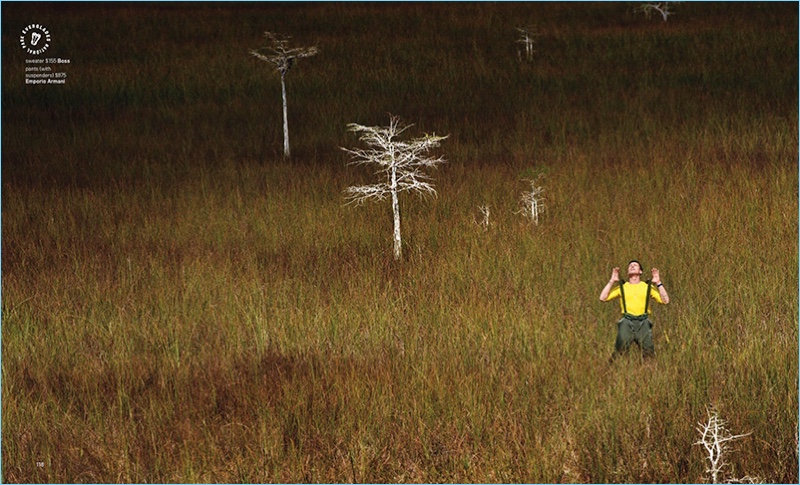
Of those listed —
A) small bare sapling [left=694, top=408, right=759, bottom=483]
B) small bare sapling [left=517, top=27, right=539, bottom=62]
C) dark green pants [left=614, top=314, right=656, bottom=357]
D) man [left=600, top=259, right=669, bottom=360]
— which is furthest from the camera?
small bare sapling [left=517, top=27, right=539, bottom=62]

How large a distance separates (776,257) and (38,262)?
6176 millimetres

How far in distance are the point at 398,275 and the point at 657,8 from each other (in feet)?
51.3

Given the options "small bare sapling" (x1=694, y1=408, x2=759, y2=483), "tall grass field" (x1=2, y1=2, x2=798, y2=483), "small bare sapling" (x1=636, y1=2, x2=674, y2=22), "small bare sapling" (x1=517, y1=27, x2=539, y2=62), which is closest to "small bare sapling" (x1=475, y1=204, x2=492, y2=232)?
"tall grass field" (x1=2, y1=2, x2=798, y2=483)

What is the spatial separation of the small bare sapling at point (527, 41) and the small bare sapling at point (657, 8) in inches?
147

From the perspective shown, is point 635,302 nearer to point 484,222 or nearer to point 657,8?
point 484,222

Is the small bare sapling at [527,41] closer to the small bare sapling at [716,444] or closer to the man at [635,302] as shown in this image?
the man at [635,302]

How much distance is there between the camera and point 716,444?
4363mm

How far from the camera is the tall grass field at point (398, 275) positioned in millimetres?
4766

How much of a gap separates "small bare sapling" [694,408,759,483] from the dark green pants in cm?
60

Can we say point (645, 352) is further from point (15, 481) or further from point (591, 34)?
point (591, 34)

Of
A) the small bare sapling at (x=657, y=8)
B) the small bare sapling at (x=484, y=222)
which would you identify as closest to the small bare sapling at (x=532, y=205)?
the small bare sapling at (x=484, y=222)

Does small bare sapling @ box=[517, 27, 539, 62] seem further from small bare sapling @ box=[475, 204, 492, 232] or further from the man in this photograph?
the man

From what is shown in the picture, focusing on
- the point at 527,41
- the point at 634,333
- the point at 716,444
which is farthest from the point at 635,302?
the point at 527,41

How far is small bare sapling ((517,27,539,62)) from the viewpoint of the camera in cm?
1773
